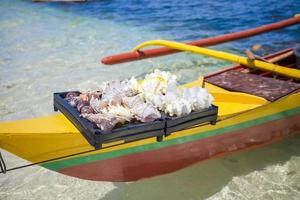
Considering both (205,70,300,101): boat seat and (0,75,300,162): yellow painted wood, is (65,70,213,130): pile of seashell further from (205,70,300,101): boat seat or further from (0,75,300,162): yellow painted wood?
(205,70,300,101): boat seat

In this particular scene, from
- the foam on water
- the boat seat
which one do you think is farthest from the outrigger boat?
the foam on water

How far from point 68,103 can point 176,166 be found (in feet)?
4.52

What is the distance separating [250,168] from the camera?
3.97m

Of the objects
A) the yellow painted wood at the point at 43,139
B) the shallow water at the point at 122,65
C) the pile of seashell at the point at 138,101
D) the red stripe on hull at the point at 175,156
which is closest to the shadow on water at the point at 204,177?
the shallow water at the point at 122,65

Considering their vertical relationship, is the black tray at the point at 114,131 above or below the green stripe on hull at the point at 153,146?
above

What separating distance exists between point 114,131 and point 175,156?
116 cm

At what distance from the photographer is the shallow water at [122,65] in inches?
142

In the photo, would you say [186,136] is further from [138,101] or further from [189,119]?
[138,101]

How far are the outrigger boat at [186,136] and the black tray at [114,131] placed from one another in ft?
0.40

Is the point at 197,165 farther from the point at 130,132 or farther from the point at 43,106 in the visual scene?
the point at 43,106

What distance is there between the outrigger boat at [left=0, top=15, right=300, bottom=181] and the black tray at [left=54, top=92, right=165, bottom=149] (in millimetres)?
123

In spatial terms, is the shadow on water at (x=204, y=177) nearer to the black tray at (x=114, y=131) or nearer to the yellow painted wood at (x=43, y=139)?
the yellow painted wood at (x=43, y=139)

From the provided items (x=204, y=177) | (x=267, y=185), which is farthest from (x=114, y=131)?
(x=267, y=185)

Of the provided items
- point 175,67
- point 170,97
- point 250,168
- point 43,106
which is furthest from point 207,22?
point 170,97
